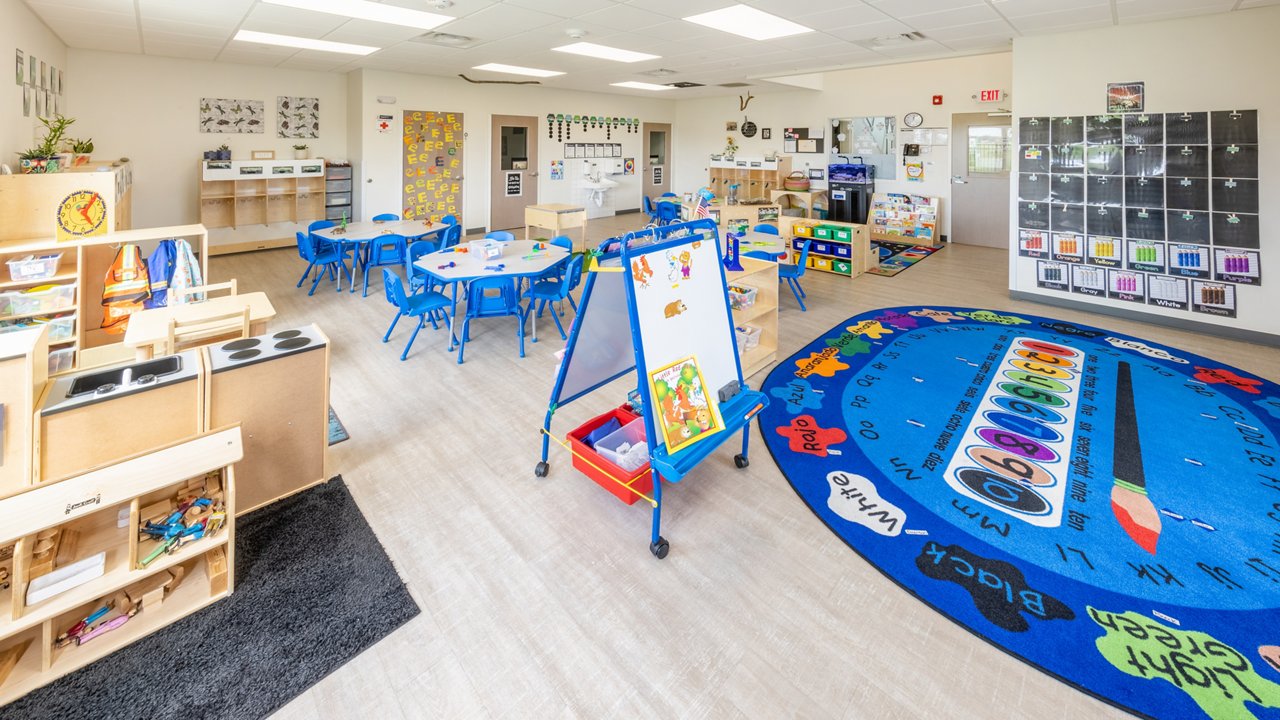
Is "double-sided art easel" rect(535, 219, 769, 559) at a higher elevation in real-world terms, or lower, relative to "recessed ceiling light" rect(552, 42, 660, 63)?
lower

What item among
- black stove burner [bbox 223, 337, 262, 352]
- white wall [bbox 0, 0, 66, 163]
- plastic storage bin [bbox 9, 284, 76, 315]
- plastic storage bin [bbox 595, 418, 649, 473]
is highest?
white wall [bbox 0, 0, 66, 163]

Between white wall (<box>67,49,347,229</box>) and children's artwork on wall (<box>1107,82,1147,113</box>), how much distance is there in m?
10.3

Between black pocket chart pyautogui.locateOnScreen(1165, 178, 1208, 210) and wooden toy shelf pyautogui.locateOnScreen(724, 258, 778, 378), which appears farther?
black pocket chart pyautogui.locateOnScreen(1165, 178, 1208, 210)

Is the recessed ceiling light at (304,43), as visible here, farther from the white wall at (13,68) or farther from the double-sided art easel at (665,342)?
the double-sided art easel at (665,342)

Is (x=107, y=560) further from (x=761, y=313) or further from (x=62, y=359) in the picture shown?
(x=761, y=313)

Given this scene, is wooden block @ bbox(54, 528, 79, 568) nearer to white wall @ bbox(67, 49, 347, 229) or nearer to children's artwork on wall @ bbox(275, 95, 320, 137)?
white wall @ bbox(67, 49, 347, 229)

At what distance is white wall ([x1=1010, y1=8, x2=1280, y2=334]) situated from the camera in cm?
487

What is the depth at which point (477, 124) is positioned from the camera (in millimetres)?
10312

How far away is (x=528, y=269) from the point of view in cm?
499

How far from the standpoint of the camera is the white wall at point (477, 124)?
354 inches

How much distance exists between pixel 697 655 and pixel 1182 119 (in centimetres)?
660

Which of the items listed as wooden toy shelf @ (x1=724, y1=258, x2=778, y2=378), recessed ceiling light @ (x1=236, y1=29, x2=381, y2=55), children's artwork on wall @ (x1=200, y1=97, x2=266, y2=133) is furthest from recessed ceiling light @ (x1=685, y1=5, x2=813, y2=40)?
children's artwork on wall @ (x1=200, y1=97, x2=266, y2=133)

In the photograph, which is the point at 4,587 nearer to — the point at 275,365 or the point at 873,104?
the point at 275,365

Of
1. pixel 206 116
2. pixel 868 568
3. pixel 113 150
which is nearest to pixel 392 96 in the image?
pixel 206 116
